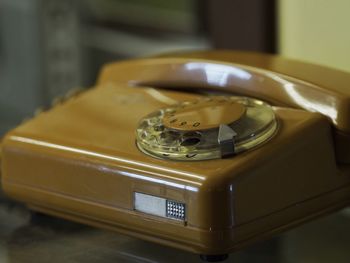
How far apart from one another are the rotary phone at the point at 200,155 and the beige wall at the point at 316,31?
14 centimetres

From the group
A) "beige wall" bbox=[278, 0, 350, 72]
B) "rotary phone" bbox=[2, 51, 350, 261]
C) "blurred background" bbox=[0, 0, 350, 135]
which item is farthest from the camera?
A: "blurred background" bbox=[0, 0, 350, 135]

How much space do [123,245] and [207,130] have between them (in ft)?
0.52

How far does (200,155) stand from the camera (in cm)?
76

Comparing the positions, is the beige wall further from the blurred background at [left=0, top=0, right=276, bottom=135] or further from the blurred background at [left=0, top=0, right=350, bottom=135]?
the blurred background at [left=0, top=0, right=276, bottom=135]

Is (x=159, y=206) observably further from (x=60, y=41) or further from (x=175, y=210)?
(x=60, y=41)

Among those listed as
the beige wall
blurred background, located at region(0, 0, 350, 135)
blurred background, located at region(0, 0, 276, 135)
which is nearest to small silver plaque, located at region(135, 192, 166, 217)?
the beige wall

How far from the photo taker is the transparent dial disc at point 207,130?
0.76 metres

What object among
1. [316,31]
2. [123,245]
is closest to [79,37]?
[316,31]

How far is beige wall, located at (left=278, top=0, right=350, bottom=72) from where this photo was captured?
1.04 meters

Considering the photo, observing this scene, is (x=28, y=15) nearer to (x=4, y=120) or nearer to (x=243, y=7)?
(x=4, y=120)

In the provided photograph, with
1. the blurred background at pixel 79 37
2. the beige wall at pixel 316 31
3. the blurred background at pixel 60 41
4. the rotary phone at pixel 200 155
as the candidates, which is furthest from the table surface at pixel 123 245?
the blurred background at pixel 60 41

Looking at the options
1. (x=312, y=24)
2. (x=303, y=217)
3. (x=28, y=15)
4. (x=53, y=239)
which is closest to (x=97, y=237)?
(x=53, y=239)

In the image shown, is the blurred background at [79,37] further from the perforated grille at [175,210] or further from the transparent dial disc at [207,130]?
the perforated grille at [175,210]

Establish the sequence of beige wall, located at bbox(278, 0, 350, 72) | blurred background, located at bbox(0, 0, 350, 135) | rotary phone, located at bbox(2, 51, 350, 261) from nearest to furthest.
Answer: rotary phone, located at bbox(2, 51, 350, 261) → beige wall, located at bbox(278, 0, 350, 72) → blurred background, located at bbox(0, 0, 350, 135)
